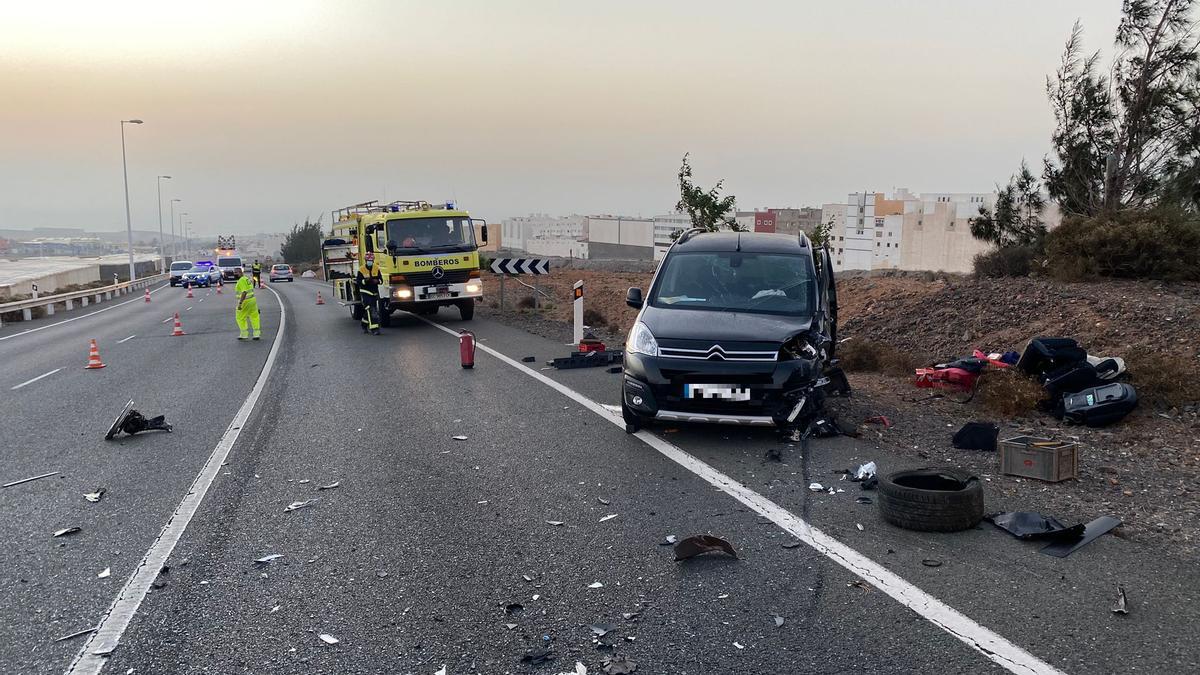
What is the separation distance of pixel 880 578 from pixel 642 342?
3609mm

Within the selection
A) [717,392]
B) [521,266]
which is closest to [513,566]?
[717,392]

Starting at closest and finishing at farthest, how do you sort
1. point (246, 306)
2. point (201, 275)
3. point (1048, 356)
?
point (1048, 356) < point (246, 306) < point (201, 275)

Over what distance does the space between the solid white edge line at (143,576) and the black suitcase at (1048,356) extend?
7867 mm

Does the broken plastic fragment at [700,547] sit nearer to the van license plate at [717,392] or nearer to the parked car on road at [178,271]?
the van license plate at [717,392]

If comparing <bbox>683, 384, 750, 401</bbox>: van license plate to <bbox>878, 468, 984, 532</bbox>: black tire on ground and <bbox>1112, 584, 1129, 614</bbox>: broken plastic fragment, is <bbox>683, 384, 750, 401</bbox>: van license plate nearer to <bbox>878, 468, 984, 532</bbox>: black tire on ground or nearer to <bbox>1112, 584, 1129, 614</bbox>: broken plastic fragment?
<bbox>878, 468, 984, 532</bbox>: black tire on ground

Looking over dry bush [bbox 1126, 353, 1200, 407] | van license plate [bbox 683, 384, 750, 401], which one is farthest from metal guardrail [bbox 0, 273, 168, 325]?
dry bush [bbox 1126, 353, 1200, 407]

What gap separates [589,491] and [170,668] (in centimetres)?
303

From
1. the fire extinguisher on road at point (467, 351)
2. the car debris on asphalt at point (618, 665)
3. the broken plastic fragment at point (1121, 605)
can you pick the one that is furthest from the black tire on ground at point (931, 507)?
the fire extinguisher on road at point (467, 351)

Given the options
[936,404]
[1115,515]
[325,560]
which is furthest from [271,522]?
[936,404]

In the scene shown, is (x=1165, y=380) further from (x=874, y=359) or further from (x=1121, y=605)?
(x=1121, y=605)

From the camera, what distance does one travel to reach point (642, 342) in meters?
7.55

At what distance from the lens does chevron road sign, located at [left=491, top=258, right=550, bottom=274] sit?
67.4 feet

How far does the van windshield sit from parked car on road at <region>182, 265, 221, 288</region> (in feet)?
171

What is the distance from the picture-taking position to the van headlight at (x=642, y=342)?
738 centimetres
